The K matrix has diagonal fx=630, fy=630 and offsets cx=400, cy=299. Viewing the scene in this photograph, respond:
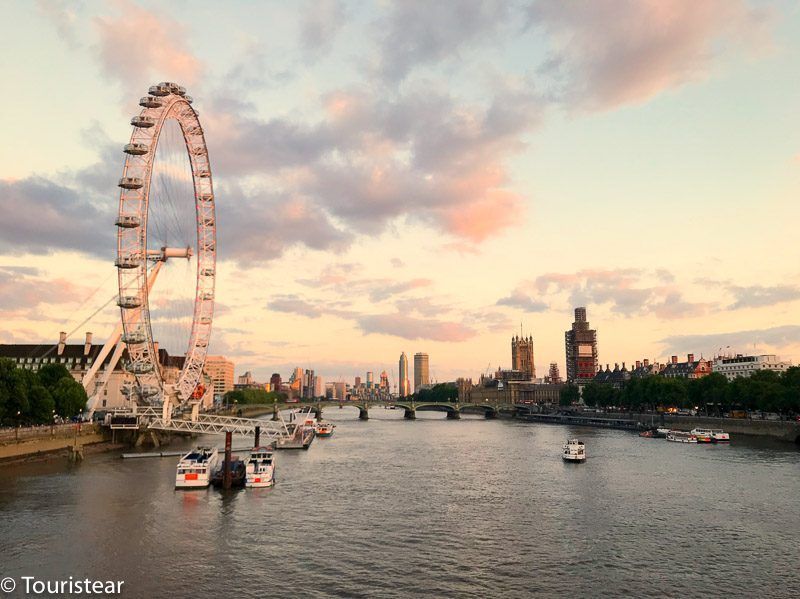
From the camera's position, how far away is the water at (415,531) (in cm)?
3641

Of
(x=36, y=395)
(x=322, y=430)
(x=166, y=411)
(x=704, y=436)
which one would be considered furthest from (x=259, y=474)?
(x=704, y=436)

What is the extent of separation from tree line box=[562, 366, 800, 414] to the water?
54.6 m

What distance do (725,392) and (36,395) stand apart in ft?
460

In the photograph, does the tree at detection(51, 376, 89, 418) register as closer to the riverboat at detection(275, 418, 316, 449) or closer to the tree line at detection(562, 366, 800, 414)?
the riverboat at detection(275, 418, 316, 449)

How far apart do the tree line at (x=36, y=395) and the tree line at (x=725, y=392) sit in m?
130

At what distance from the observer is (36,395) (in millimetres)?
85812

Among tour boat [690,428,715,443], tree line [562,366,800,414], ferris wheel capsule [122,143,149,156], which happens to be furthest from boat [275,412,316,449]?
tree line [562,366,800,414]

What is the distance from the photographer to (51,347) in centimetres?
17462

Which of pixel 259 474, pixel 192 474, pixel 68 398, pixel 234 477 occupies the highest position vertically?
pixel 68 398

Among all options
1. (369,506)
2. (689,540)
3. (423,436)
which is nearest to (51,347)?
(423,436)

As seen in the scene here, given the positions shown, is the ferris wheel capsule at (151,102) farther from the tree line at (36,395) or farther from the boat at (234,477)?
the boat at (234,477)

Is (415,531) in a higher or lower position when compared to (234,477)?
lower

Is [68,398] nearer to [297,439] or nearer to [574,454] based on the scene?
[297,439]

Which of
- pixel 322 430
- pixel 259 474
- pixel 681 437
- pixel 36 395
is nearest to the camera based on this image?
pixel 259 474
